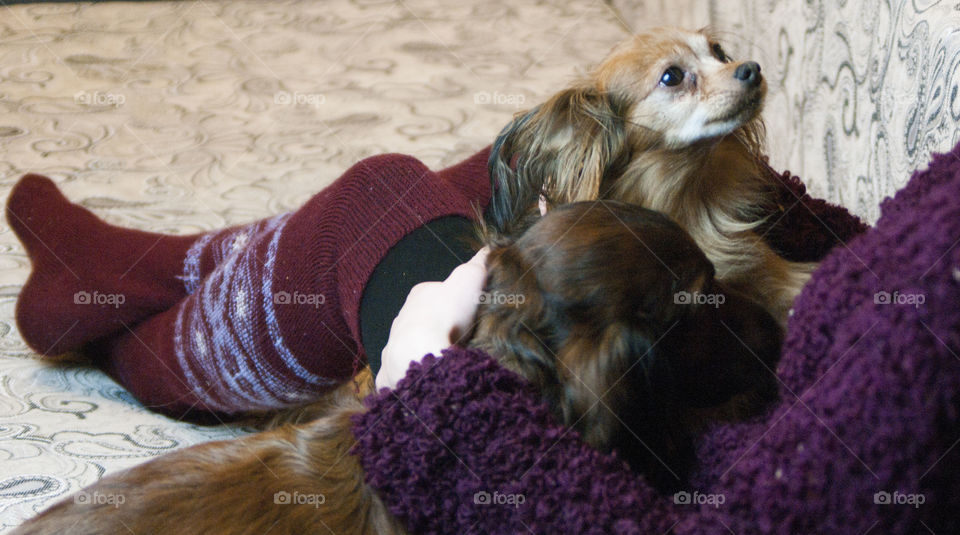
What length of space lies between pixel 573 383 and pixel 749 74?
1.86 ft

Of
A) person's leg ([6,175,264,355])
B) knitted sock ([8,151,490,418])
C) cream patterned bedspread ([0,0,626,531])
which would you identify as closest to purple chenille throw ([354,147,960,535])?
knitted sock ([8,151,490,418])

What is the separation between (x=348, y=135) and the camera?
2.04m

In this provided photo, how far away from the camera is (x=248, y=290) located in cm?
123

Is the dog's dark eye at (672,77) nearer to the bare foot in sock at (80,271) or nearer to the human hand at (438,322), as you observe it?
the human hand at (438,322)

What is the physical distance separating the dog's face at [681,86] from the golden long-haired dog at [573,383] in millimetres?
380

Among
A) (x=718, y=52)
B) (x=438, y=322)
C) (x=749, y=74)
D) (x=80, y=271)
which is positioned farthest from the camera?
(x=80, y=271)

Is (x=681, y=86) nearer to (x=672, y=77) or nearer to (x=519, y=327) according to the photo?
(x=672, y=77)

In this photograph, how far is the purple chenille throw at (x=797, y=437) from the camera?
2.10ft

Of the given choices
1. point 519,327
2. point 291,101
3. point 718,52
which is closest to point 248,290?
point 519,327

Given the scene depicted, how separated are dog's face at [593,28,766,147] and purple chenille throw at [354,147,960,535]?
1.27 feet

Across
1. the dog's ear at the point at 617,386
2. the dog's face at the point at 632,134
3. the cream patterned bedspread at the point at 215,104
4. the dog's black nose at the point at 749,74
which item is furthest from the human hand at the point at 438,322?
the dog's black nose at the point at 749,74

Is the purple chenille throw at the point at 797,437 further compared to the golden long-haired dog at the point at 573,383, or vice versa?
the golden long-haired dog at the point at 573,383

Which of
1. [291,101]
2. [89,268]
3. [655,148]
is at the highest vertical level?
[655,148]

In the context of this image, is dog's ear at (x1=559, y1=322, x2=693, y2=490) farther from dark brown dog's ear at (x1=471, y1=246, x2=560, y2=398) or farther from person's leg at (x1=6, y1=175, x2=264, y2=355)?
person's leg at (x1=6, y1=175, x2=264, y2=355)
